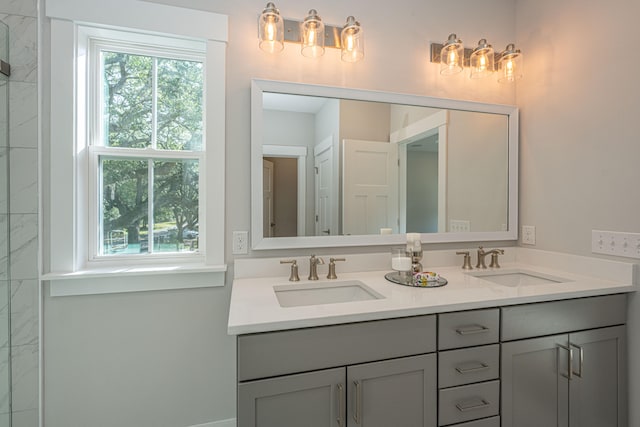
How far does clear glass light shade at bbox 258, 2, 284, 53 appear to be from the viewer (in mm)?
1384

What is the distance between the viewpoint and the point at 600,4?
1.44 meters

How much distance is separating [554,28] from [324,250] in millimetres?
1805

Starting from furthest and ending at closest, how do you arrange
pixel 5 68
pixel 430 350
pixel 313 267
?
pixel 313 267, pixel 5 68, pixel 430 350

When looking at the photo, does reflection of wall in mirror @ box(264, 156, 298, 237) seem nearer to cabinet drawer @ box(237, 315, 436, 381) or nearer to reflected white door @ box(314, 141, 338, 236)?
reflected white door @ box(314, 141, 338, 236)

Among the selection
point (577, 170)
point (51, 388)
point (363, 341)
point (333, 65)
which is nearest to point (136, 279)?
point (51, 388)

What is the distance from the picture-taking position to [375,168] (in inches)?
64.3

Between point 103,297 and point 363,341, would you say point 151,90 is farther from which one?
point 363,341

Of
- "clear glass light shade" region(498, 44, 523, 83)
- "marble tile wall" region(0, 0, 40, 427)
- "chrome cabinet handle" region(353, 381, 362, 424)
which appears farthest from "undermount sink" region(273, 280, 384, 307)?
"clear glass light shade" region(498, 44, 523, 83)

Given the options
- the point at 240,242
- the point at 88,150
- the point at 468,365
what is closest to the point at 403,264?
A: the point at 468,365

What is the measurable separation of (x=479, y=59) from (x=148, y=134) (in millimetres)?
1929

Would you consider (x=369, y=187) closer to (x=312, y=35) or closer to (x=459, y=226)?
(x=459, y=226)

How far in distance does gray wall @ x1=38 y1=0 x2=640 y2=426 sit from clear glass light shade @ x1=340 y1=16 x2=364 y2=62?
0.28 ft

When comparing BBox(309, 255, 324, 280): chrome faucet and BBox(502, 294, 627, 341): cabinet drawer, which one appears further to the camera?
BBox(309, 255, 324, 280): chrome faucet

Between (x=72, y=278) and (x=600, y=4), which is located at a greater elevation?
(x=600, y=4)
